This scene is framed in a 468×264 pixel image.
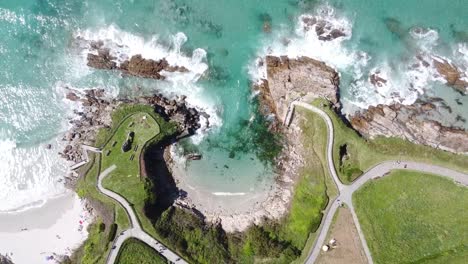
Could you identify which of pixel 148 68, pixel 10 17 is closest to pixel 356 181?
pixel 148 68

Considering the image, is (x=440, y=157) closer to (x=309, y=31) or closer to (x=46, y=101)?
(x=309, y=31)

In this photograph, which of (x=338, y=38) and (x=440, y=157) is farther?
(x=338, y=38)

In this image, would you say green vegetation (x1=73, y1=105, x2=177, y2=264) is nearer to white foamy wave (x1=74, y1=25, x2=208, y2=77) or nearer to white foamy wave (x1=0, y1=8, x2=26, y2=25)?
white foamy wave (x1=74, y1=25, x2=208, y2=77)

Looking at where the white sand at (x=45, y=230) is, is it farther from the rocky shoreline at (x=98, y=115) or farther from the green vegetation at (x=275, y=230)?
the green vegetation at (x=275, y=230)

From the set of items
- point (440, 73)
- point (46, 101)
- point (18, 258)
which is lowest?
point (18, 258)

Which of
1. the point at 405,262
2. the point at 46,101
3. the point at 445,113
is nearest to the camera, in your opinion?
the point at 405,262

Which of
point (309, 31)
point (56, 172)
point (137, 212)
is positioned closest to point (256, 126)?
point (309, 31)

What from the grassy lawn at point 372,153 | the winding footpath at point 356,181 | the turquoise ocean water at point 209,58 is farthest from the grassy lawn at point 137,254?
the grassy lawn at point 372,153

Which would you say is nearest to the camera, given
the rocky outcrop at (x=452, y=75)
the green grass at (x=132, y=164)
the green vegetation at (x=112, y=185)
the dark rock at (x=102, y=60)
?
the green vegetation at (x=112, y=185)
